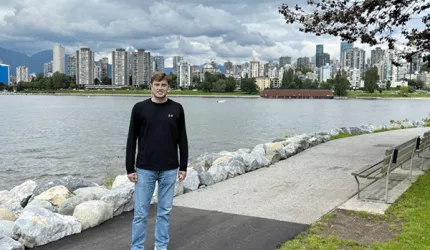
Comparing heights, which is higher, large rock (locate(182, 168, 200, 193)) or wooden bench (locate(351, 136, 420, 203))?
wooden bench (locate(351, 136, 420, 203))

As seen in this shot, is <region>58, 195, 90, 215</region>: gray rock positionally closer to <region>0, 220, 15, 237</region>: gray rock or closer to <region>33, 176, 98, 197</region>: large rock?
<region>0, 220, 15, 237</region>: gray rock

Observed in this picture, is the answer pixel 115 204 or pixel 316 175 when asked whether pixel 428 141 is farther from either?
pixel 115 204

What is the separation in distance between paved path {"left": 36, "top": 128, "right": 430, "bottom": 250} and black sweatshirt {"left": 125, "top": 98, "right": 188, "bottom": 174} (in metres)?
1.22

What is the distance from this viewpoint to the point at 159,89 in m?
4.60

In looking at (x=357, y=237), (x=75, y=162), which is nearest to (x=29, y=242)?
(x=357, y=237)

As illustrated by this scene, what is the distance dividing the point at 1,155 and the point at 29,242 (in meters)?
18.3

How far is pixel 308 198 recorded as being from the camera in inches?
306

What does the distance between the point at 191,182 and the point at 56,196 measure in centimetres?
240

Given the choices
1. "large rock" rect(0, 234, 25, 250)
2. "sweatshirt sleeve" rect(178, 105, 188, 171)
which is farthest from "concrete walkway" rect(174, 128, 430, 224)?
"large rock" rect(0, 234, 25, 250)

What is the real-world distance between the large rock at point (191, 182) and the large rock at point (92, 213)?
6.84 feet

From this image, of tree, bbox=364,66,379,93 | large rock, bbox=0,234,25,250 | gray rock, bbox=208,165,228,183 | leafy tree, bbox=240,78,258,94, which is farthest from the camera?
leafy tree, bbox=240,78,258,94

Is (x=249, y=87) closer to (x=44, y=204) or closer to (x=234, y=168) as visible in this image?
(x=234, y=168)

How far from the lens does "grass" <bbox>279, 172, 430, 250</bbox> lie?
5.27 metres

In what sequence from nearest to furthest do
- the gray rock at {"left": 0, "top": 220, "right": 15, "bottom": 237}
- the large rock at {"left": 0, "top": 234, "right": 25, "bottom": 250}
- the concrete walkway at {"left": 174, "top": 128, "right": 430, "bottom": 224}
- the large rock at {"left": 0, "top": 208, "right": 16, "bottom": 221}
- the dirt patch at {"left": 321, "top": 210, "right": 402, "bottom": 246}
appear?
the large rock at {"left": 0, "top": 234, "right": 25, "bottom": 250}
the gray rock at {"left": 0, "top": 220, "right": 15, "bottom": 237}
the dirt patch at {"left": 321, "top": 210, "right": 402, "bottom": 246}
the large rock at {"left": 0, "top": 208, "right": 16, "bottom": 221}
the concrete walkway at {"left": 174, "top": 128, "right": 430, "bottom": 224}
